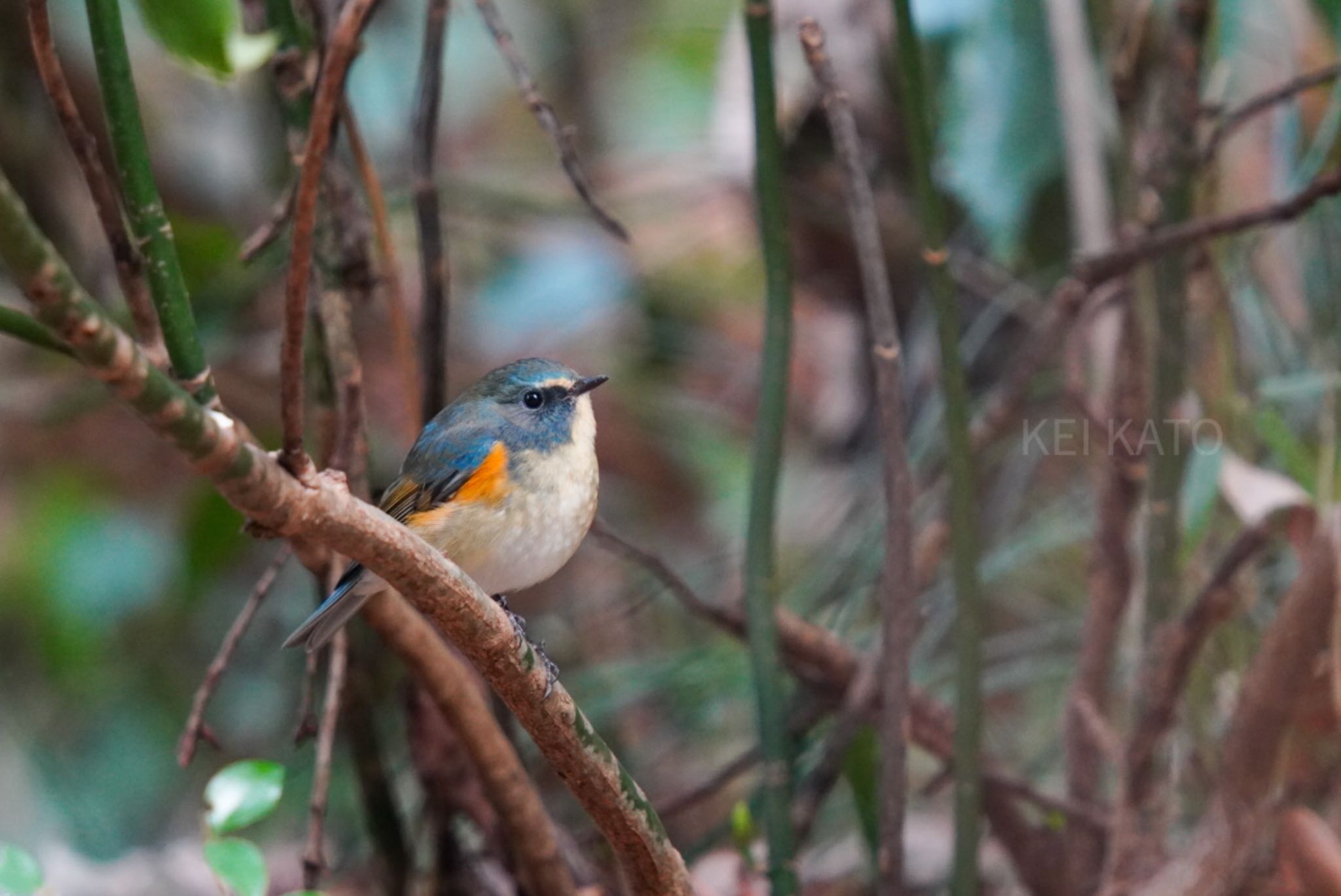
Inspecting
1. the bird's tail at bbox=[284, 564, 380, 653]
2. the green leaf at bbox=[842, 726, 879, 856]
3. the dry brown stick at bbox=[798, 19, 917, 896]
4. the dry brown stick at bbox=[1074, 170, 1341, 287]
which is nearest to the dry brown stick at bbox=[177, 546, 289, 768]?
the bird's tail at bbox=[284, 564, 380, 653]

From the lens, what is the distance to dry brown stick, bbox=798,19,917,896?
69.1 inches

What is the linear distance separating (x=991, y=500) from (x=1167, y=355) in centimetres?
135

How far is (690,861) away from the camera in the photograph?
2602mm

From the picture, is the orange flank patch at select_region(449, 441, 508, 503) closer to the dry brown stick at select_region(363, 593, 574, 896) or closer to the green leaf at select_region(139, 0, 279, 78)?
the dry brown stick at select_region(363, 593, 574, 896)

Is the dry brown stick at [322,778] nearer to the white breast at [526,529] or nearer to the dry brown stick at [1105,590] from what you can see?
the white breast at [526,529]

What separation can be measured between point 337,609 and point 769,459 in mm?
675

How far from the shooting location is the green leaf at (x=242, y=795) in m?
1.37

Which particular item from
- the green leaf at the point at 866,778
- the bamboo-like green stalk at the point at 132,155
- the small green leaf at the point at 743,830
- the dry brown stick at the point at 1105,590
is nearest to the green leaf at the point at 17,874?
the bamboo-like green stalk at the point at 132,155

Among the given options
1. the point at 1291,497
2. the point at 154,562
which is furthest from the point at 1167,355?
the point at 154,562

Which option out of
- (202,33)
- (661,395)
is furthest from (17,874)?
(661,395)

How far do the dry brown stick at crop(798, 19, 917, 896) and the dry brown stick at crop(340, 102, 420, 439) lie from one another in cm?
74

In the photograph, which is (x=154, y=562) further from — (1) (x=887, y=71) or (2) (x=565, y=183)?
(1) (x=887, y=71)

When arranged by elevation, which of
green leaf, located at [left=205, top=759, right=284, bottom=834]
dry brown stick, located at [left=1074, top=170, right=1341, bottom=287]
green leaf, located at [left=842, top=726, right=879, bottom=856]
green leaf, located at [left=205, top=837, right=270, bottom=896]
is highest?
dry brown stick, located at [left=1074, top=170, right=1341, bottom=287]

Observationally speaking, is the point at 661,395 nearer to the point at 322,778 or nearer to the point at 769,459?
the point at 769,459
